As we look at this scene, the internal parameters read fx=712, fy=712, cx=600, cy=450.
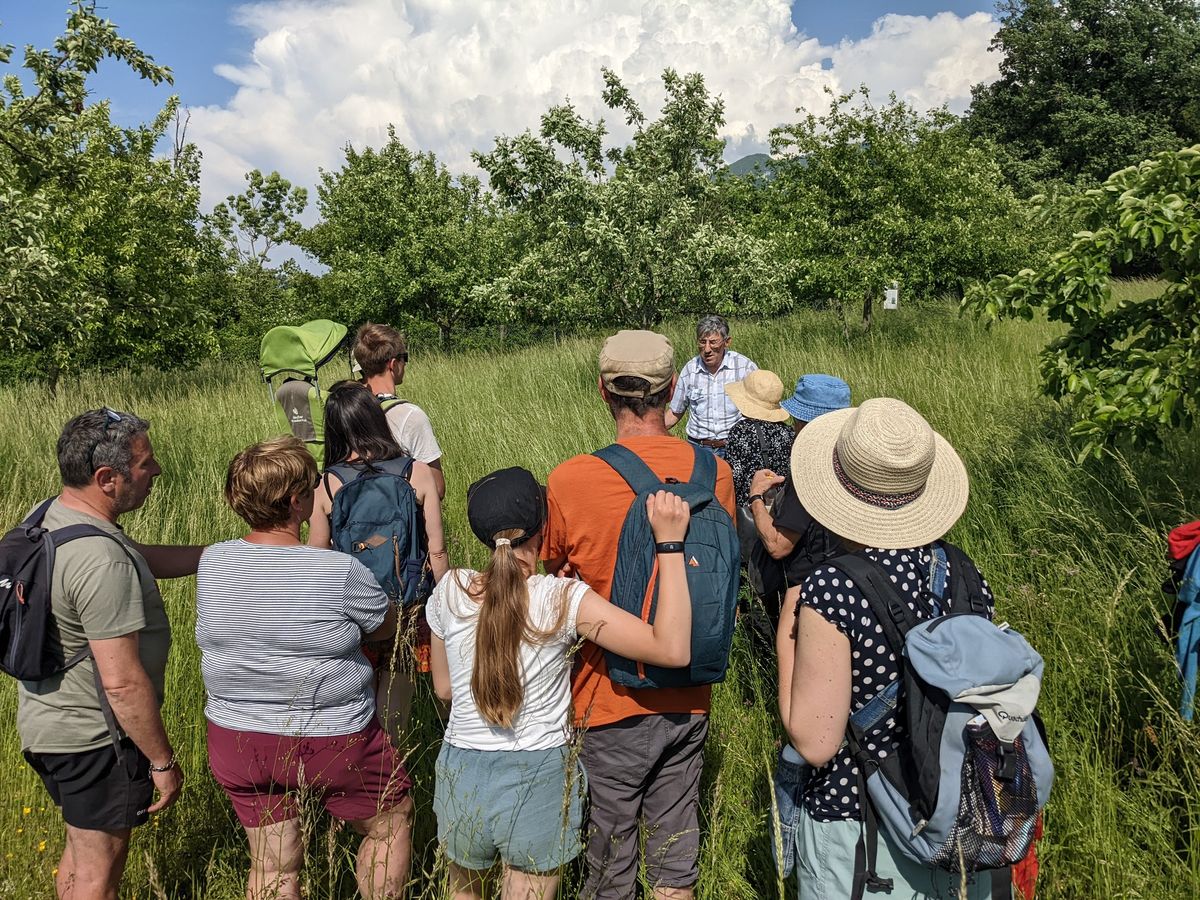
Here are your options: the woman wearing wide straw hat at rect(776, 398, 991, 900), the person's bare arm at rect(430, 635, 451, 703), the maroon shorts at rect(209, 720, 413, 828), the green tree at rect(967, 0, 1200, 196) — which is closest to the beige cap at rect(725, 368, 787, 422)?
the woman wearing wide straw hat at rect(776, 398, 991, 900)

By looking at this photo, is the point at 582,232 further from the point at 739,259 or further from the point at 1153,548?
the point at 1153,548

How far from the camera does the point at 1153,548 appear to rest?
3547 millimetres

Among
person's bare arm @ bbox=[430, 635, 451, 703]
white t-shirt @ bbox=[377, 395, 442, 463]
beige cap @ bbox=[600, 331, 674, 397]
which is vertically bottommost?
person's bare arm @ bbox=[430, 635, 451, 703]

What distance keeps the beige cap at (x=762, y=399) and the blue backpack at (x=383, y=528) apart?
1908 millimetres

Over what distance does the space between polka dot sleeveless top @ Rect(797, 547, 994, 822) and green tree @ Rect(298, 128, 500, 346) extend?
A: 1710 centimetres

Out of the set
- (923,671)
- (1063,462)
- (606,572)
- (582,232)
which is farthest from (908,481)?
(582,232)

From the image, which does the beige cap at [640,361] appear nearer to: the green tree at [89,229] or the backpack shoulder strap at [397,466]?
the backpack shoulder strap at [397,466]

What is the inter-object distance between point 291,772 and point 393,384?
6.87 ft

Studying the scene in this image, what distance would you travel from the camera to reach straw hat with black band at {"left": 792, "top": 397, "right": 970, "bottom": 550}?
1.63 m

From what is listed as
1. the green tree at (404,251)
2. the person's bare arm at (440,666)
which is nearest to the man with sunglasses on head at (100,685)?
the person's bare arm at (440,666)

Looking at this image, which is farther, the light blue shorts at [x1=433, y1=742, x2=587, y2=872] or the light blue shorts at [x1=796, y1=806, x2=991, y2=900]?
the light blue shorts at [x1=433, y1=742, x2=587, y2=872]

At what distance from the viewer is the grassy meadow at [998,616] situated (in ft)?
7.75

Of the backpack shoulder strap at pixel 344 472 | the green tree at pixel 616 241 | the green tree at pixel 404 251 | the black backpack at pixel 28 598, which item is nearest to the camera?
the black backpack at pixel 28 598

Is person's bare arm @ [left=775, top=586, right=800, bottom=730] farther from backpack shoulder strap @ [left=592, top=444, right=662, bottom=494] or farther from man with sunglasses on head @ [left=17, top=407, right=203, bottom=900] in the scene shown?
man with sunglasses on head @ [left=17, top=407, right=203, bottom=900]
